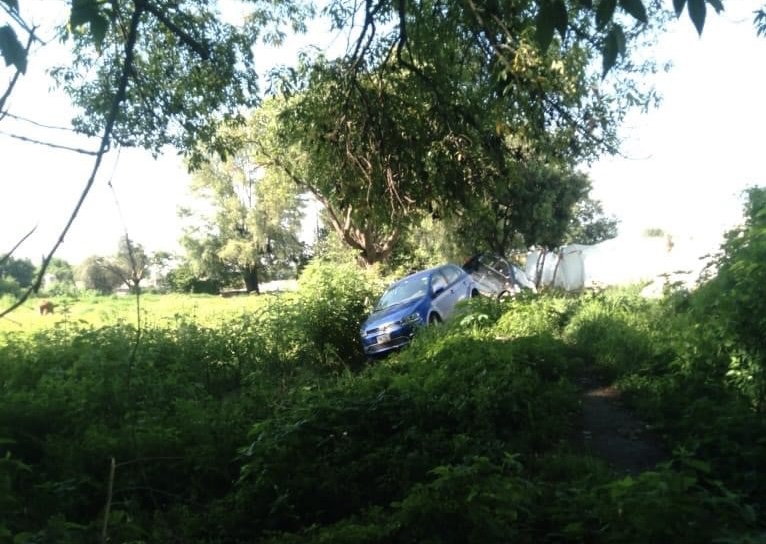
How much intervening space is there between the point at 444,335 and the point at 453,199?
474cm

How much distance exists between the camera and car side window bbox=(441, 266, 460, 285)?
15.5 meters

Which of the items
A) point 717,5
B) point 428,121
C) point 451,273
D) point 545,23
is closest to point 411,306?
point 451,273

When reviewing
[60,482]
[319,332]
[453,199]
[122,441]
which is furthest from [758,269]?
[319,332]

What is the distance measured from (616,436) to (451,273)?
9.75 m

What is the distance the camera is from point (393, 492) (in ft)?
16.1

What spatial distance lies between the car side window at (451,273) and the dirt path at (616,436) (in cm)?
763

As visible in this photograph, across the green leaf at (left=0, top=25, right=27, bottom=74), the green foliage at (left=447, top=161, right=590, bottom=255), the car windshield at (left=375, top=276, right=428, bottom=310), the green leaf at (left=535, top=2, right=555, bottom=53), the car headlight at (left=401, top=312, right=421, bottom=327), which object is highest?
the green foliage at (left=447, top=161, right=590, bottom=255)

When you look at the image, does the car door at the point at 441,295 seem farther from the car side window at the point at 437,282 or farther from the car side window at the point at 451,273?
the car side window at the point at 451,273

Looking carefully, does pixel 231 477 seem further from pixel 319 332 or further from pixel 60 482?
pixel 319 332

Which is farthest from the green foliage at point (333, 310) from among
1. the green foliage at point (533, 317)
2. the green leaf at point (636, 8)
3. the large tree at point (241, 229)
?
the large tree at point (241, 229)

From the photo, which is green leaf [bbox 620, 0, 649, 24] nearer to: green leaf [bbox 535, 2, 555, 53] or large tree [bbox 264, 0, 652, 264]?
green leaf [bbox 535, 2, 555, 53]

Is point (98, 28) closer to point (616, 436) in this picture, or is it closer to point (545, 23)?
point (545, 23)

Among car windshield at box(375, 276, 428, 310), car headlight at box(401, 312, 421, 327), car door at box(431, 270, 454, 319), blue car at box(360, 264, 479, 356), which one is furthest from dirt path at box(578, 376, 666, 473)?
car windshield at box(375, 276, 428, 310)

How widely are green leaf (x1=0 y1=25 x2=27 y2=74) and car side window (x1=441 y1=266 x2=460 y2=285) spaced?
1336 centimetres
